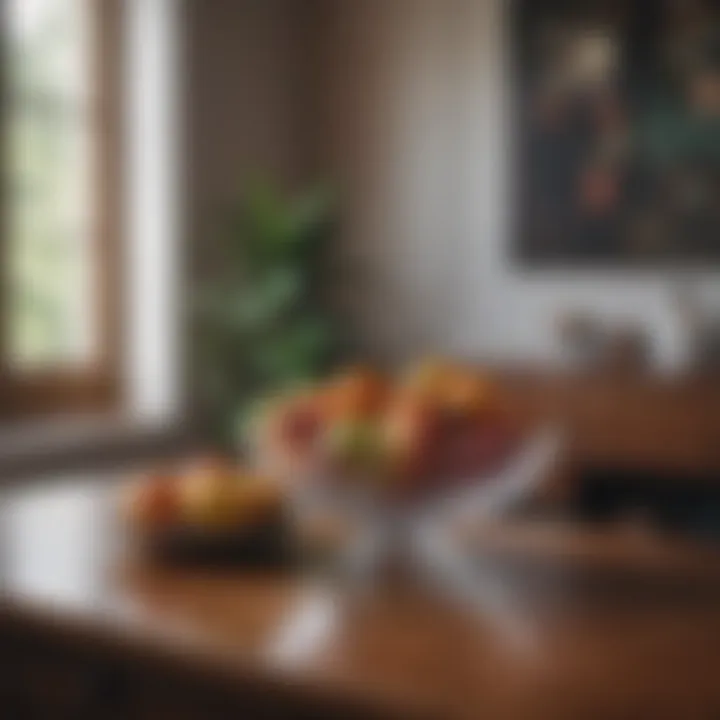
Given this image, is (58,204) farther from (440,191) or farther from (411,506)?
(411,506)

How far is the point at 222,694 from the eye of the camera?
111cm

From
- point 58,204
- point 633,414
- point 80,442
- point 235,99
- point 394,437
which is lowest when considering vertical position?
point 80,442

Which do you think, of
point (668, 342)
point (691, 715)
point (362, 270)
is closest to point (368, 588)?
point (691, 715)

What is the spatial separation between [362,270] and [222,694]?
3.05 m

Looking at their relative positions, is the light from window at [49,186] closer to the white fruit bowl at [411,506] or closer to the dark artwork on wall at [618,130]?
the dark artwork on wall at [618,130]

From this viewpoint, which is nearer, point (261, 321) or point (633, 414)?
point (633, 414)

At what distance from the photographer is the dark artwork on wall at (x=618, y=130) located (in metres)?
3.47

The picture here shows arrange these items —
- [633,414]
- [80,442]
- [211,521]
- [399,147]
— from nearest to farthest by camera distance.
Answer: [211,521] → [633,414] → [80,442] → [399,147]

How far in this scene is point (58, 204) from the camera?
3.68 m

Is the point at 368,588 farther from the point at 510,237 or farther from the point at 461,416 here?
the point at 510,237

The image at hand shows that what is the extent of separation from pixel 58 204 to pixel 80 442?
70cm

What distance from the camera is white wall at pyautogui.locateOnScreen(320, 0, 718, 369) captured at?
375cm

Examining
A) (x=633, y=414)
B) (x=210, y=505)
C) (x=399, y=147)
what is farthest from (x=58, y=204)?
(x=210, y=505)

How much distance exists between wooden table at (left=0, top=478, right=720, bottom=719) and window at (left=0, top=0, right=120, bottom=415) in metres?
2.06
